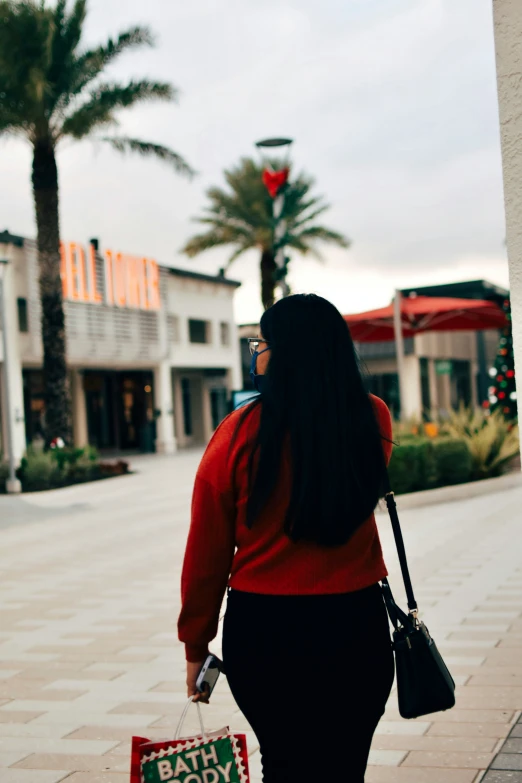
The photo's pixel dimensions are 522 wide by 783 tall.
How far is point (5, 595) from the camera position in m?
→ 8.50

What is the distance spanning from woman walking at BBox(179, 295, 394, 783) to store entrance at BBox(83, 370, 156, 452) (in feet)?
116

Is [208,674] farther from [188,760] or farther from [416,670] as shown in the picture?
[416,670]

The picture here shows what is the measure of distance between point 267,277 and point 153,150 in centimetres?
1073

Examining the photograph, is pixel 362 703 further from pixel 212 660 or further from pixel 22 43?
pixel 22 43

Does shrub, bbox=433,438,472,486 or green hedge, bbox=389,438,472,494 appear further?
shrub, bbox=433,438,472,486

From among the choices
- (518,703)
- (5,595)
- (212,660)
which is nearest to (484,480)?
(5,595)

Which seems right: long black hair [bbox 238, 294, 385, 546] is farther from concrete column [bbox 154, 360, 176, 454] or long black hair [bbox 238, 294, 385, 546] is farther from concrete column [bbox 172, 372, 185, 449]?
concrete column [bbox 172, 372, 185, 449]

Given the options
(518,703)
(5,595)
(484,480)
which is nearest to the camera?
(518,703)

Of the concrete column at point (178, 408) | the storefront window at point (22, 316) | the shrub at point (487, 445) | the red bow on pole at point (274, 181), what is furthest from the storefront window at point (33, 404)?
the shrub at point (487, 445)

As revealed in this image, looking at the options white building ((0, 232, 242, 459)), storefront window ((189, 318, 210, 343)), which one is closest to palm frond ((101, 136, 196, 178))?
white building ((0, 232, 242, 459))

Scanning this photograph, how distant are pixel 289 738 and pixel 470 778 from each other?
1.73 m

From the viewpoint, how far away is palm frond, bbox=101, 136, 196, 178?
79.9 feet

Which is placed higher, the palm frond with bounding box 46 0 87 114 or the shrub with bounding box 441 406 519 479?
the palm frond with bounding box 46 0 87 114

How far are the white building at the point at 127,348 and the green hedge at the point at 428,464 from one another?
1594 centimetres
